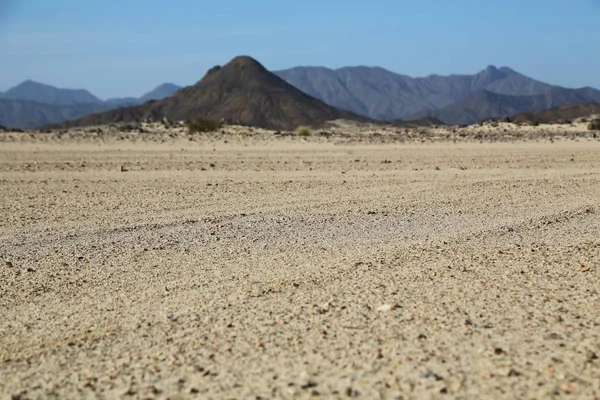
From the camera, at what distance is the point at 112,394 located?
4754 millimetres

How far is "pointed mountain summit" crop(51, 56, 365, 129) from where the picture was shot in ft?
254

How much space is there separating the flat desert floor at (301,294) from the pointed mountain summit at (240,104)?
59.1 metres

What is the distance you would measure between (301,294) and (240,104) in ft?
248

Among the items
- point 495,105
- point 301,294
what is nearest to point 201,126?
point 301,294

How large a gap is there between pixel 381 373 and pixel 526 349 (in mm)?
1086

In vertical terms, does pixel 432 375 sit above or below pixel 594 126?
below

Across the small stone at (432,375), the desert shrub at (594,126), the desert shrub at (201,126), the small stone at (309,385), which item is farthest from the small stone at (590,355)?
the desert shrub at (594,126)

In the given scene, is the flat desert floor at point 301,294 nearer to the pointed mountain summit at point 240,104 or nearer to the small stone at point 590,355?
the small stone at point 590,355

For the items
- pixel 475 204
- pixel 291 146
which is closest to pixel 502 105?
pixel 291 146

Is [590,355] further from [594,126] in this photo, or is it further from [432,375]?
[594,126]

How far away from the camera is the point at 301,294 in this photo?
696 cm

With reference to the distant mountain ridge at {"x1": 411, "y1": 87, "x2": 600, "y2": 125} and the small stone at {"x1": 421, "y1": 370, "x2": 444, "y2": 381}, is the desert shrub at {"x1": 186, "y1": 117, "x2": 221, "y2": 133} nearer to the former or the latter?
the small stone at {"x1": 421, "y1": 370, "x2": 444, "y2": 381}

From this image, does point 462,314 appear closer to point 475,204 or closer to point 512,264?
point 512,264

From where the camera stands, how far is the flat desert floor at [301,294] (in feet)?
16.2
